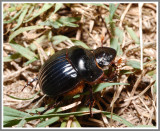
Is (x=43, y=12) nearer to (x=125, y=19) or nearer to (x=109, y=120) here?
(x=125, y=19)

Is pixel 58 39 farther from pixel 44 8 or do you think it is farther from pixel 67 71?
pixel 67 71

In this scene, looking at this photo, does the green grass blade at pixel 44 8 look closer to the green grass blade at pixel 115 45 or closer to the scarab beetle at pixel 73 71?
the scarab beetle at pixel 73 71

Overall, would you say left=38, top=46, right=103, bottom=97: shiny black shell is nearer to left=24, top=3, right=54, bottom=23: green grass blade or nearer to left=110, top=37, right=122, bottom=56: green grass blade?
left=110, top=37, right=122, bottom=56: green grass blade

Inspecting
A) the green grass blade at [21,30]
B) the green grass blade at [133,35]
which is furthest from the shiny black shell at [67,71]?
the green grass blade at [133,35]

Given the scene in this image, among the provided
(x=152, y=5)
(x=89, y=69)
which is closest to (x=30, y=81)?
(x=89, y=69)

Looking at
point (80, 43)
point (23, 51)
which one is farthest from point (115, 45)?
point (23, 51)

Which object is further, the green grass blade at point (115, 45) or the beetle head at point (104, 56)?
the green grass blade at point (115, 45)
